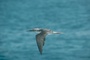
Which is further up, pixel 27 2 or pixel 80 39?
pixel 27 2

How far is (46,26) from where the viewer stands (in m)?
19.1

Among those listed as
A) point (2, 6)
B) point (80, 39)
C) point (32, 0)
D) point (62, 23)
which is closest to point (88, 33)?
point (80, 39)

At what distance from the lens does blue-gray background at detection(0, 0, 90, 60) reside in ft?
51.1

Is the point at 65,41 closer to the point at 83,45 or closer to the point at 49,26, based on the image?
the point at 83,45

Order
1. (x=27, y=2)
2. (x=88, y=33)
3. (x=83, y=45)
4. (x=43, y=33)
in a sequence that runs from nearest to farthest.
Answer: (x=43, y=33) → (x=83, y=45) → (x=88, y=33) → (x=27, y=2)

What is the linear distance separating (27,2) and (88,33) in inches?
342

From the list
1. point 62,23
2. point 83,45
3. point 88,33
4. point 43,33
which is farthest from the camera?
point 62,23

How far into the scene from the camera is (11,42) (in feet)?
55.9

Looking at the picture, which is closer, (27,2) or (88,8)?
(88,8)

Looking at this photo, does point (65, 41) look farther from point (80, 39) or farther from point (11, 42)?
point (11, 42)

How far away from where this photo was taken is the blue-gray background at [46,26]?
1557 cm

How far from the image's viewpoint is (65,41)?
1677 cm

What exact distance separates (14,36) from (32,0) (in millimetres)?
9146

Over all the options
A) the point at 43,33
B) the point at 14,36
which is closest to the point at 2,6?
the point at 14,36
